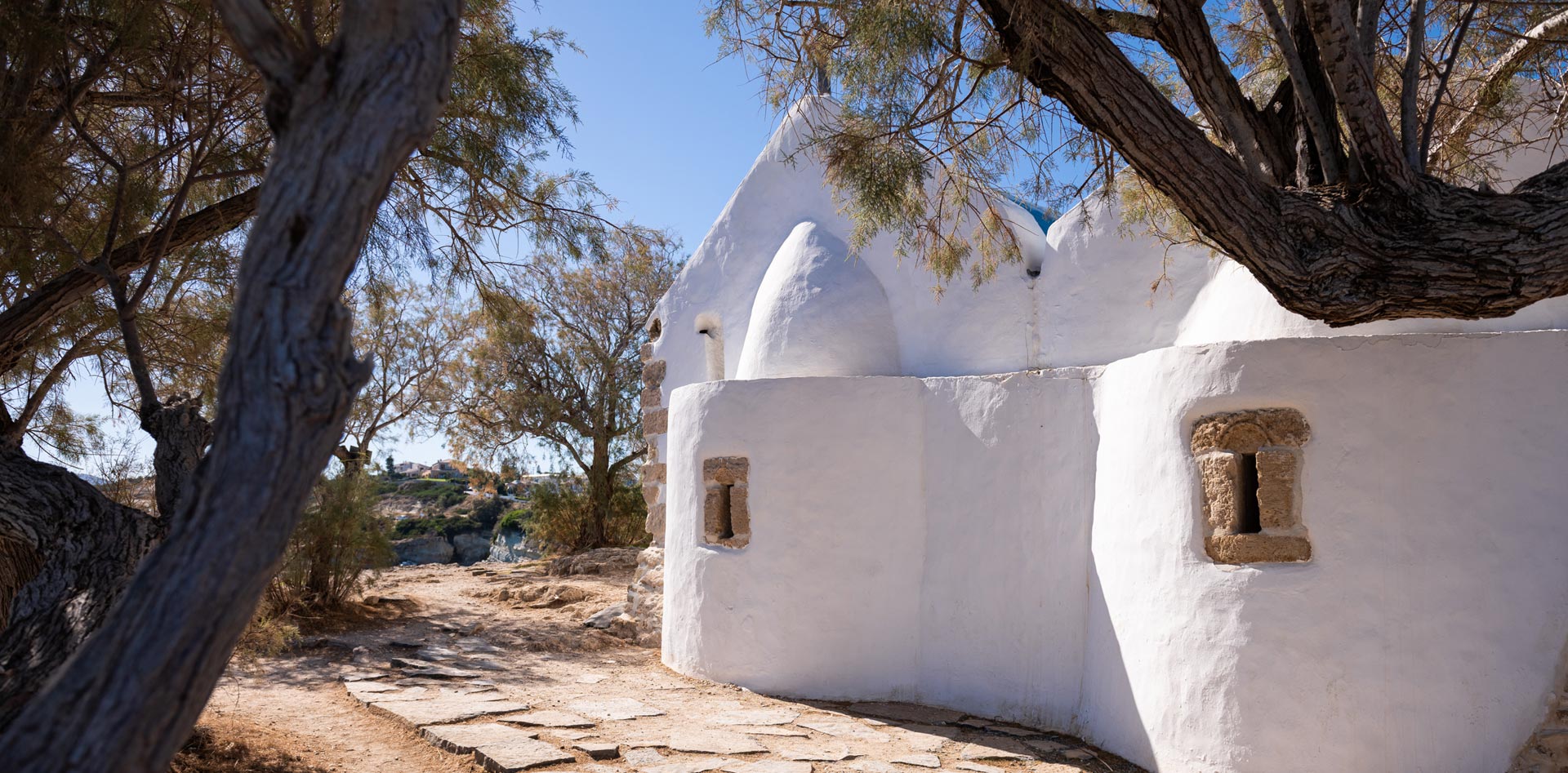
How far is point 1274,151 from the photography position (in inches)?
171

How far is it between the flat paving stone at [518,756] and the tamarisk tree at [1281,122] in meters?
3.15

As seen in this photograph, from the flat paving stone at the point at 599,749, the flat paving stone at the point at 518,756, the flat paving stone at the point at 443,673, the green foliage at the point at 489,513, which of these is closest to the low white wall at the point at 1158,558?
the flat paving stone at the point at 443,673

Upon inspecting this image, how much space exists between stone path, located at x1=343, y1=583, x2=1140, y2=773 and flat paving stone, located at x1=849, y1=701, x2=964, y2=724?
0.04 ft

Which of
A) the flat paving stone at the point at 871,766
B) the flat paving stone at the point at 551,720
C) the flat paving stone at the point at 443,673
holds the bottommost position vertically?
the flat paving stone at the point at 871,766

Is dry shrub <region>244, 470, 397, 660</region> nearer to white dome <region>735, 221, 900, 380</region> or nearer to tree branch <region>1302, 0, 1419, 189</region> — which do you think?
white dome <region>735, 221, 900, 380</region>

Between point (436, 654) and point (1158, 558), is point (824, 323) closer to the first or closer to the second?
point (1158, 558)

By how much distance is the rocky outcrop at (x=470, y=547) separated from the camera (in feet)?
74.5

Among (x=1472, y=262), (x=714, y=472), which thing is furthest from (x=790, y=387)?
(x=1472, y=262)

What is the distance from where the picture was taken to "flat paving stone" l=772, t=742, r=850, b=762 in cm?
507

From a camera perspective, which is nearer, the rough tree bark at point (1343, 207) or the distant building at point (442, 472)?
the rough tree bark at point (1343, 207)

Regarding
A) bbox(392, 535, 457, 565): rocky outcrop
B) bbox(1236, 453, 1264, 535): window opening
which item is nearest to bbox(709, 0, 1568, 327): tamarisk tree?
bbox(1236, 453, 1264, 535): window opening

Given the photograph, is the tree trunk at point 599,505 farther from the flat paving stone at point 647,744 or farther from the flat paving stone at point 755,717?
the flat paving stone at point 647,744

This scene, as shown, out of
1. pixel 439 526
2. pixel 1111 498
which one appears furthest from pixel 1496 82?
pixel 439 526

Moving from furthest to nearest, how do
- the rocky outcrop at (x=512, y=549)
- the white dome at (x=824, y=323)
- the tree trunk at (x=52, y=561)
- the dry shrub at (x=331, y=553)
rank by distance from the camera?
the rocky outcrop at (x=512, y=549) → the dry shrub at (x=331, y=553) → the white dome at (x=824, y=323) → the tree trunk at (x=52, y=561)
